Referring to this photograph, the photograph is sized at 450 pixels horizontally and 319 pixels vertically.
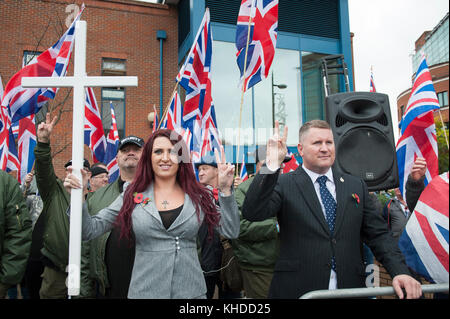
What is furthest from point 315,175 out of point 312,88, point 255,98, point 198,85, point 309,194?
point 312,88

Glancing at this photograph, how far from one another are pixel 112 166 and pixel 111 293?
138 inches

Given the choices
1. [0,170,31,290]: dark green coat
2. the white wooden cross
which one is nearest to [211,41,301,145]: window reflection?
[0,170,31,290]: dark green coat

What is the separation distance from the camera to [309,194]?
2551 mm

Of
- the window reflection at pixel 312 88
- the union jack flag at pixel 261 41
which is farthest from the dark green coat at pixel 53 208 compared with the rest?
the window reflection at pixel 312 88

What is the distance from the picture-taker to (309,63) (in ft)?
42.7

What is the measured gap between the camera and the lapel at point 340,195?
2457mm

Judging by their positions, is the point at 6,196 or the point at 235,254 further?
the point at 235,254

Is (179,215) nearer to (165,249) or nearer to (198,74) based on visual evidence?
(165,249)

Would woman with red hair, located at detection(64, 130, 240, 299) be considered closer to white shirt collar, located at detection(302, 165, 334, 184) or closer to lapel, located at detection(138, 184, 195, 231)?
lapel, located at detection(138, 184, 195, 231)

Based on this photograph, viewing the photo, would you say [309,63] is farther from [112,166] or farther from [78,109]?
[78,109]

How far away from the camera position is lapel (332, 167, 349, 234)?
246 cm

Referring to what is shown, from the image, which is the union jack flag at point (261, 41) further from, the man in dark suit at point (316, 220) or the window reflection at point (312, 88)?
the window reflection at point (312, 88)

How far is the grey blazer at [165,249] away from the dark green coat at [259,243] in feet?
4.70

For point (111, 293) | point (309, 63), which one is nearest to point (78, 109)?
point (111, 293)
